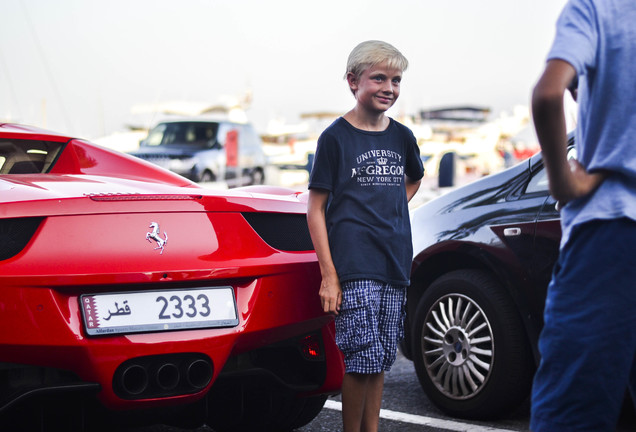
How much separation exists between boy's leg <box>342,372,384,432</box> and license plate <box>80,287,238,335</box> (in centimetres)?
49

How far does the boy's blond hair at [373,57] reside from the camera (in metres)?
3.05

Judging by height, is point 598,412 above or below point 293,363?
above

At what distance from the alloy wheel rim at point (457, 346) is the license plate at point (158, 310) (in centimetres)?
148

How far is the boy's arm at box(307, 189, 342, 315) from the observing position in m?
3.02

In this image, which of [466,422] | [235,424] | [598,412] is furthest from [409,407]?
[598,412]

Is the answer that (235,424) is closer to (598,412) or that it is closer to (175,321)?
(175,321)

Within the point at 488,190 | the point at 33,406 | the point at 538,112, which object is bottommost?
the point at 33,406

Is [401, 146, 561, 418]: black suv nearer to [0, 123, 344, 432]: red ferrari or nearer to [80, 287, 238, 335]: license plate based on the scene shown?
[0, 123, 344, 432]: red ferrari

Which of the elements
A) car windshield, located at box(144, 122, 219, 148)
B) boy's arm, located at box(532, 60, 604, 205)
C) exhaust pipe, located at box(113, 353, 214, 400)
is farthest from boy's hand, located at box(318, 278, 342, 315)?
car windshield, located at box(144, 122, 219, 148)

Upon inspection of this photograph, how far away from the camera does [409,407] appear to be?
438 cm

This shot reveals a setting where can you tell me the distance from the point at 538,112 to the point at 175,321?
60.0 inches

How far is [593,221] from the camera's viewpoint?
5.95 ft

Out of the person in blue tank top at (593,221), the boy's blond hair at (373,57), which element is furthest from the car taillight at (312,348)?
the person in blue tank top at (593,221)

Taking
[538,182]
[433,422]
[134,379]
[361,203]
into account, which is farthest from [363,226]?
[433,422]
